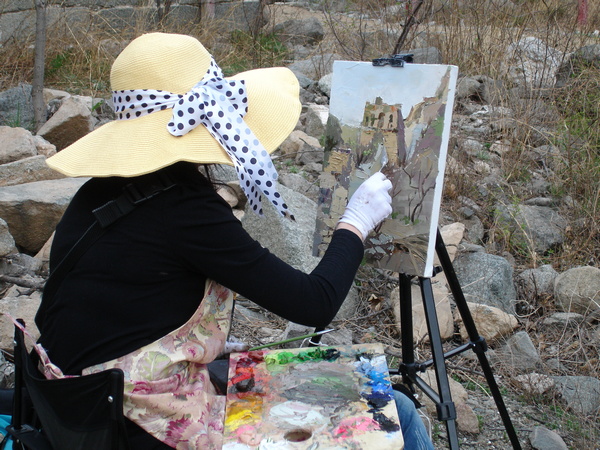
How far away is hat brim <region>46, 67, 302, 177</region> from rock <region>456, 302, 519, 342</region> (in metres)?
1.67

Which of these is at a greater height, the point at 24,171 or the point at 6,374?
the point at 24,171

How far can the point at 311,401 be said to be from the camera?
5.38 feet

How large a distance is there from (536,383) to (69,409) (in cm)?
192

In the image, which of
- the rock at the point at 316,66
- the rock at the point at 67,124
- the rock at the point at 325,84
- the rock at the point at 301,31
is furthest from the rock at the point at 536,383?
the rock at the point at 301,31

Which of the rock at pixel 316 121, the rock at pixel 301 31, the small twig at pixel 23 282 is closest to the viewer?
the small twig at pixel 23 282

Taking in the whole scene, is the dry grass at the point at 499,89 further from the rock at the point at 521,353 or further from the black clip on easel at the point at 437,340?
the black clip on easel at the point at 437,340

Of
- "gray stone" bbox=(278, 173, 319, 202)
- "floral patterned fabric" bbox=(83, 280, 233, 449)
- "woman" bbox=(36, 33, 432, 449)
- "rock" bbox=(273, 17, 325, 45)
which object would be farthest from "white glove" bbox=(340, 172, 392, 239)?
"rock" bbox=(273, 17, 325, 45)

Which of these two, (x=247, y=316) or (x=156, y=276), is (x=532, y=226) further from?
(x=156, y=276)

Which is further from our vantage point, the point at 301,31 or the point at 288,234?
the point at 301,31

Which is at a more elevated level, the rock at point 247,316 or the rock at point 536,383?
the rock at point 536,383

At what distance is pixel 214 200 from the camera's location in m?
1.45

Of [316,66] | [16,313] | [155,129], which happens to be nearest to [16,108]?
[16,313]

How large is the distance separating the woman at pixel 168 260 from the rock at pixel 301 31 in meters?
6.08

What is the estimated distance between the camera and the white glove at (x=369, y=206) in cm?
173
